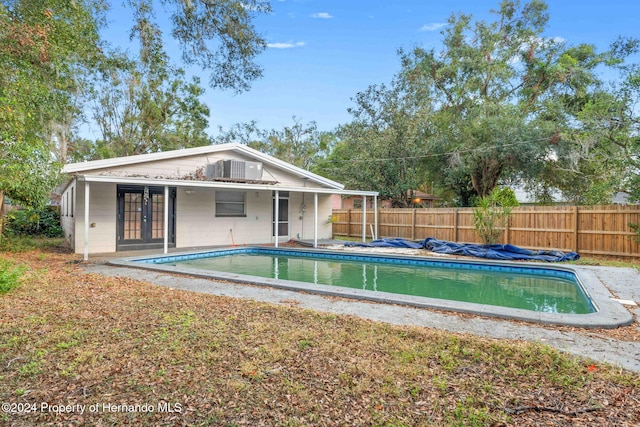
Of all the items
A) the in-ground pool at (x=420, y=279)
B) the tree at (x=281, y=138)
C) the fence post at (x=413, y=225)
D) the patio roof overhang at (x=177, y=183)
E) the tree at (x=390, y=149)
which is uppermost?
the tree at (x=281, y=138)

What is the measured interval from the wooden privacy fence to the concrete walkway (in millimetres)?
3448

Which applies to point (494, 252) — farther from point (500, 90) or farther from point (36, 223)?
point (36, 223)

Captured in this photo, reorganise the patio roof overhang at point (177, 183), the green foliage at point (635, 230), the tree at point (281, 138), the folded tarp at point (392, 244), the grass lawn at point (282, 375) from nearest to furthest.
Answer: the grass lawn at point (282, 375) < the patio roof overhang at point (177, 183) < the green foliage at point (635, 230) < the folded tarp at point (392, 244) < the tree at point (281, 138)

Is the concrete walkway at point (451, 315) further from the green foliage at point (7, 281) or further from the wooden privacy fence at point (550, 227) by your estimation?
the wooden privacy fence at point (550, 227)

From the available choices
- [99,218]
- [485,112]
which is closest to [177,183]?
[99,218]

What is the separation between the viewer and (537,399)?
2.67 metres

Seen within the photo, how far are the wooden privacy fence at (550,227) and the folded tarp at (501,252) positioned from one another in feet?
3.39

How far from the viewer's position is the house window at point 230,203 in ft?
46.0

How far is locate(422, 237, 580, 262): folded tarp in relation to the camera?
10663mm

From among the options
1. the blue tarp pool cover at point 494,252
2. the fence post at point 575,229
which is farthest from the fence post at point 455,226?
the fence post at point 575,229

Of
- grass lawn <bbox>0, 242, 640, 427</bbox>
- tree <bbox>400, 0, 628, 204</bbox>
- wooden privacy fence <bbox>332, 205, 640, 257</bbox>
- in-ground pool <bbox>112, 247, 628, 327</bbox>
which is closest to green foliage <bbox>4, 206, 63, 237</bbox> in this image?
in-ground pool <bbox>112, 247, 628, 327</bbox>

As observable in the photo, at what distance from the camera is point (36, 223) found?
16312mm

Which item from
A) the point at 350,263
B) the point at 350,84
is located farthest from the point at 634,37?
the point at 350,263

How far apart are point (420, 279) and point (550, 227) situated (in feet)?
19.8
